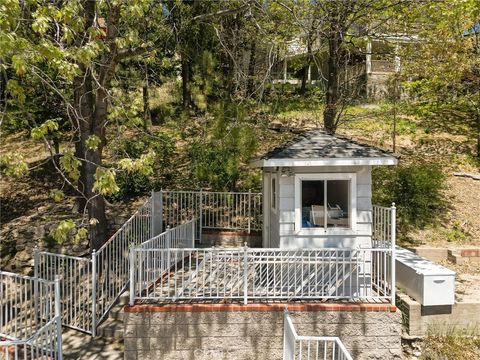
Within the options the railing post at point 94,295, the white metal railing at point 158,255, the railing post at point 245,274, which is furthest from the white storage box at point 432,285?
the railing post at point 94,295

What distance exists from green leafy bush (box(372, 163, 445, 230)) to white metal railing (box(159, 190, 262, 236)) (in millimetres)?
4166

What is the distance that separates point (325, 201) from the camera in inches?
280

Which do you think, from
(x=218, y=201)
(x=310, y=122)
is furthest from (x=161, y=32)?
(x=310, y=122)

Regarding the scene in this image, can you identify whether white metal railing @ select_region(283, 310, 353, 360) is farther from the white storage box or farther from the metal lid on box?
the metal lid on box

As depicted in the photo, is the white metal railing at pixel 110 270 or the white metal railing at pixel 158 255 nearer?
the white metal railing at pixel 158 255

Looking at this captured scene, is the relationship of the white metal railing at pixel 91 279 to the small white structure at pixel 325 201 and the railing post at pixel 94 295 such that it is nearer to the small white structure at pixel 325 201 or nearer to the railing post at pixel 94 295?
the railing post at pixel 94 295

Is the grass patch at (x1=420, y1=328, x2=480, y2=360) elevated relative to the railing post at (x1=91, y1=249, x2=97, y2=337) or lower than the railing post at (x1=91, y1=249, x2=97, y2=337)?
lower

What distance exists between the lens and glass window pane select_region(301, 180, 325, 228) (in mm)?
7222

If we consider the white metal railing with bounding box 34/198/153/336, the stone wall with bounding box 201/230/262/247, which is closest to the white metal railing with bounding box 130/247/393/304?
the white metal railing with bounding box 34/198/153/336

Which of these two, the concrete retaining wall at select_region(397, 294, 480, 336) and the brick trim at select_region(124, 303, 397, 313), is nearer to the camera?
the brick trim at select_region(124, 303, 397, 313)

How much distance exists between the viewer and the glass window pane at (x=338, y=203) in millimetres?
7215

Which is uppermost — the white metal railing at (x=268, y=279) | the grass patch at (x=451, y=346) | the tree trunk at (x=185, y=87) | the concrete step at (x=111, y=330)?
the tree trunk at (x=185, y=87)

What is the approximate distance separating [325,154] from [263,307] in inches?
117

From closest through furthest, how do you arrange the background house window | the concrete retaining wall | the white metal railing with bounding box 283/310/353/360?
1. the white metal railing with bounding box 283/310/353/360
2. the concrete retaining wall
3. the background house window
